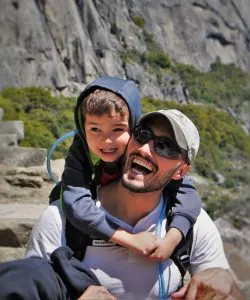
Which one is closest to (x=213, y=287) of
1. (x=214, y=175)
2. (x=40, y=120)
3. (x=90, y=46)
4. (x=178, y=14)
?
(x=40, y=120)

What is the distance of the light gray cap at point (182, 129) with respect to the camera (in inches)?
73.0

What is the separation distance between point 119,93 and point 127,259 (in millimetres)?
524

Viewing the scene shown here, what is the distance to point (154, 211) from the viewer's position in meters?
1.93

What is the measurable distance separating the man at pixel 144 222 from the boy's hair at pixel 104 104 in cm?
9

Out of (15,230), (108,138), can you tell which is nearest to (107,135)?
(108,138)

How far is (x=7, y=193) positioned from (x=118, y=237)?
3.02 m

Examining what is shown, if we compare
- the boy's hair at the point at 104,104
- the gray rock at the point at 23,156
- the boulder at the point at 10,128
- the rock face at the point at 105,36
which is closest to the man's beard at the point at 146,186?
the boy's hair at the point at 104,104

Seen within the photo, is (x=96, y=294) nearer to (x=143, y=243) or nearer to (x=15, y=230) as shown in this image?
(x=143, y=243)

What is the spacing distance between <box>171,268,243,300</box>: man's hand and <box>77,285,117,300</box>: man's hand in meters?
0.19

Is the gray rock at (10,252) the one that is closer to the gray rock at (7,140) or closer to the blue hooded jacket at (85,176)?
the blue hooded jacket at (85,176)

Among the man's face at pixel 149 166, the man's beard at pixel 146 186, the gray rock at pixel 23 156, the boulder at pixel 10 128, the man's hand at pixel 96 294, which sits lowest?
the boulder at pixel 10 128

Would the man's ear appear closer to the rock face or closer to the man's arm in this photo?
the man's arm

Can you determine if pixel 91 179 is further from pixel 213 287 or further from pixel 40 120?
pixel 40 120

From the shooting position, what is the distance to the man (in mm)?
Result: 1816
